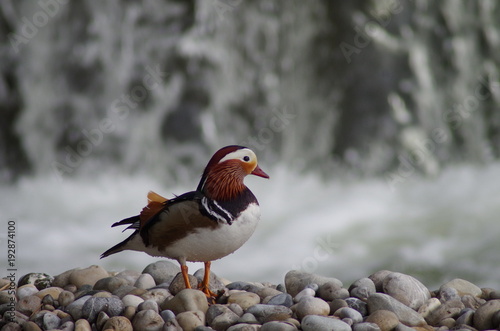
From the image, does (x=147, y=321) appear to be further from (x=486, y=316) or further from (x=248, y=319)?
(x=486, y=316)

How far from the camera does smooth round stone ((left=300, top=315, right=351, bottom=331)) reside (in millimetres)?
1795

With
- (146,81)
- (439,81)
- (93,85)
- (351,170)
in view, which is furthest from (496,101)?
(93,85)

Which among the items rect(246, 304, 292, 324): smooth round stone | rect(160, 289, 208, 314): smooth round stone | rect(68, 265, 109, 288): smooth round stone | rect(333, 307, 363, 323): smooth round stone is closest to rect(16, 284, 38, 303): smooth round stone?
rect(68, 265, 109, 288): smooth round stone

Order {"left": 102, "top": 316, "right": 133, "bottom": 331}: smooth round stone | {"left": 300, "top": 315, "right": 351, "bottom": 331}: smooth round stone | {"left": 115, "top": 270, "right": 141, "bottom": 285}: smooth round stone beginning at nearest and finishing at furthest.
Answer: {"left": 300, "top": 315, "right": 351, "bottom": 331}: smooth round stone → {"left": 102, "top": 316, "right": 133, "bottom": 331}: smooth round stone → {"left": 115, "top": 270, "right": 141, "bottom": 285}: smooth round stone

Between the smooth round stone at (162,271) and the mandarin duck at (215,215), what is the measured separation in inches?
17.6

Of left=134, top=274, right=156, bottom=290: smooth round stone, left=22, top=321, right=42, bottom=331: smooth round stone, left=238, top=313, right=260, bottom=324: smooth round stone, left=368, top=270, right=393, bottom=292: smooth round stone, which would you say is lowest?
left=22, top=321, right=42, bottom=331: smooth round stone

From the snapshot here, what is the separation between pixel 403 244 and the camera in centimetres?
473

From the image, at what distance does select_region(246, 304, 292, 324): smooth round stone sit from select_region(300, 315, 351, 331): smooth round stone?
0.38 feet

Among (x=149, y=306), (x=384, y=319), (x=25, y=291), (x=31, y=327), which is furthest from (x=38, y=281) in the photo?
(x=384, y=319)

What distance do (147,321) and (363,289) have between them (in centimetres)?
74

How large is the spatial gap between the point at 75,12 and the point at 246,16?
4.92ft

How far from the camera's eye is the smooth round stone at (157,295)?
2.11 m

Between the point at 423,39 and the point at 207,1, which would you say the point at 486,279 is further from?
the point at 207,1

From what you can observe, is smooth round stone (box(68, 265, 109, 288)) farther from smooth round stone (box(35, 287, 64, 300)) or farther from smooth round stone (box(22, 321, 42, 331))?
smooth round stone (box(22, 321, 42, 331))
